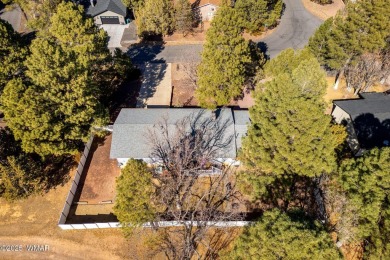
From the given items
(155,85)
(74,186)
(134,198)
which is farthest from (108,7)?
(134,198)

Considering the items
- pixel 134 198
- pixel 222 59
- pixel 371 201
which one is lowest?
pixel 134 198

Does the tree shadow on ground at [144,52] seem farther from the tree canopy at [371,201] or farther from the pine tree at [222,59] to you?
the tree canopy at [371,201]

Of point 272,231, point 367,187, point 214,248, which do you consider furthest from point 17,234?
point 367,187

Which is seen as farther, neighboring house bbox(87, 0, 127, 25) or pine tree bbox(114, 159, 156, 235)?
neighboring house bbox(87, 0, 127, 25)

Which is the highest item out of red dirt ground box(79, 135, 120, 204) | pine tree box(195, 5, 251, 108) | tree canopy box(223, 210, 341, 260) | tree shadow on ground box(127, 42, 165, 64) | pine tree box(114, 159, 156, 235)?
pine tree box(195, 5, 251, 108)

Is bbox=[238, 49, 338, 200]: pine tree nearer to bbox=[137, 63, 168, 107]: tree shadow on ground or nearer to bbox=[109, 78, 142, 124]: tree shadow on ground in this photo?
bbox=[137, 63, 168, 107]: tree shadow on ground

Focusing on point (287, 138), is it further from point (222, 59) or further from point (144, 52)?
point (144, 52)

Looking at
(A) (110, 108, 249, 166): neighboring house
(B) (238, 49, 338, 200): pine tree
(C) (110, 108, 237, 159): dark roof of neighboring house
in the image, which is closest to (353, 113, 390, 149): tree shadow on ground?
(B) (238, 49, 338, 200): pine tree
